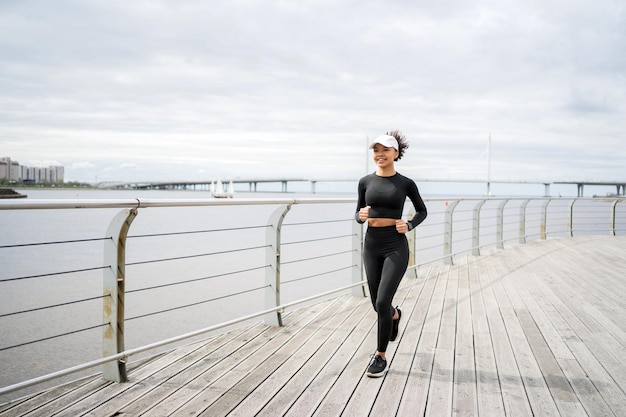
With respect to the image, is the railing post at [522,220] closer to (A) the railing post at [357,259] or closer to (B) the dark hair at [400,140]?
(A) the railing post at [357,259]

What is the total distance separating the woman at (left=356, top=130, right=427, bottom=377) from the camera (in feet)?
9.14

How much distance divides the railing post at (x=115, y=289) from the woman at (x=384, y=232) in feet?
4.48

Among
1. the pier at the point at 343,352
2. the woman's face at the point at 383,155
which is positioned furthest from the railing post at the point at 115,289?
the woman's face at the point at 383,155

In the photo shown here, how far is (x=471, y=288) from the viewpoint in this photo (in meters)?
5.62

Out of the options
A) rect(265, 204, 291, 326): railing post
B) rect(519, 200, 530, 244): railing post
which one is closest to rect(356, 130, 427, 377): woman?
rect(265, 204, 291, 326): railing post

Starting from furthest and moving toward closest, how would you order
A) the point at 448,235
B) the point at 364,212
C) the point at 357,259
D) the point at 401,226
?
the point at 448,235 → the point at 357,259 → the point at 364,212 → the point at 401,226

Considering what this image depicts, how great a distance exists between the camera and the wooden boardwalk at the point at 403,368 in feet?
7.57

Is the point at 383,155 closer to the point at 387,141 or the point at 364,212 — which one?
the point at 387,141

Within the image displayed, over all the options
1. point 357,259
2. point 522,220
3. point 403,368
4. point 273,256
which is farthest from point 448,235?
point 403,368

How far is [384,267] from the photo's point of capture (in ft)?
9.34

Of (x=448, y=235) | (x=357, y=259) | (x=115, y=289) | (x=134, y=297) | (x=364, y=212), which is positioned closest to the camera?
(x=115, y=289)

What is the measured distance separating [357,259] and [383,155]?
2.38 metres

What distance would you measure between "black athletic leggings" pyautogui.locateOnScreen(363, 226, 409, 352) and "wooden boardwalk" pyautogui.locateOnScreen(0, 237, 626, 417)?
325mm

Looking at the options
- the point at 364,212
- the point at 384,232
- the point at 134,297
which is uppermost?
the point at 364,212
